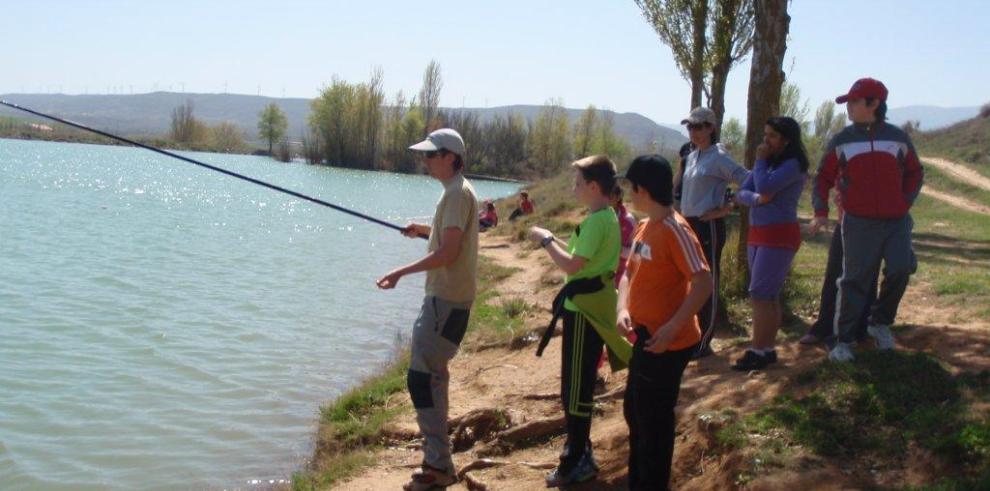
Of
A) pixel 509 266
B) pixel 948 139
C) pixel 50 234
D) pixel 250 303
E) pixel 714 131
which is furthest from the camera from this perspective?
pixel 948 139

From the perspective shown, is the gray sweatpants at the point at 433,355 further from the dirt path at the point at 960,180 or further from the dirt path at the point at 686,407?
the dirt path at the point at 960,180

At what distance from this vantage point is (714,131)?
21.9 ft

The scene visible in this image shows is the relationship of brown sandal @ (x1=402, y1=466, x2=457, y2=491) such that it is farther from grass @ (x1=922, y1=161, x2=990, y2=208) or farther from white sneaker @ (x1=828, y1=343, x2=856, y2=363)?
grass @ (x1=922, y1=161, x2=990, y2=208)

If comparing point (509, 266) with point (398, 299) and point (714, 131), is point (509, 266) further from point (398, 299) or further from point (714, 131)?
point (714, 131)

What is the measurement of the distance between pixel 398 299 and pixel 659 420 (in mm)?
12543

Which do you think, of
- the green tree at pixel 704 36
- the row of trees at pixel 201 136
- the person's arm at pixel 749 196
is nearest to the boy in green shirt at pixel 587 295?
the person's arm at pixel 749 196

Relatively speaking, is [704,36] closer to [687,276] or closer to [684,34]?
[684,34]

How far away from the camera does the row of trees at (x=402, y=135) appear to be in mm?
95188

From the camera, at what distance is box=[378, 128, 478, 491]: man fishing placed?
5535 mm

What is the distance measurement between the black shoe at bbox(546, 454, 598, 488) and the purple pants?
1746mm

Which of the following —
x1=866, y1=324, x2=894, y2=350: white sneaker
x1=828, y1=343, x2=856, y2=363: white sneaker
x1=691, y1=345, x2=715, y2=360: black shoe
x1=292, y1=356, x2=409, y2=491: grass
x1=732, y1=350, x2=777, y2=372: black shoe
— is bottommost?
x1=292, y1=356, x2=409, y2=491: grass

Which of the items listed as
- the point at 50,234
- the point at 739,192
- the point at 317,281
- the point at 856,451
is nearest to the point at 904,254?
the point at 739,192

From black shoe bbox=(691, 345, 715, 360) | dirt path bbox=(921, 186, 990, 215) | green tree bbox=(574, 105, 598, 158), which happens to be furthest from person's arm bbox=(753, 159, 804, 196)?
green tree bbox=(574, 105, 598, 158)

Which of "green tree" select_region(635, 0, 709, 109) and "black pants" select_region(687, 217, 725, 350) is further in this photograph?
"green tree" select_region(635, 0, 709, 109)
